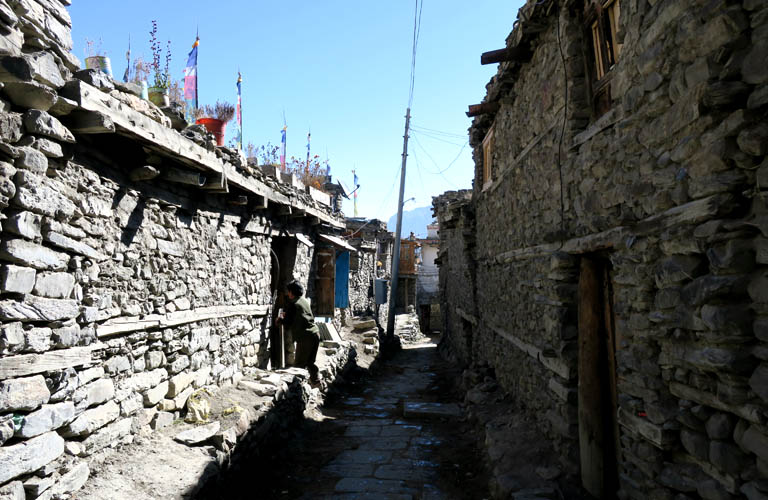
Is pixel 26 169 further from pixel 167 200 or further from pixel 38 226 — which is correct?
pixel 167 200

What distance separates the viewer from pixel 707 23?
7.75 feet

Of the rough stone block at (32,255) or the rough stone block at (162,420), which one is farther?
the rough stone block at (162,420)

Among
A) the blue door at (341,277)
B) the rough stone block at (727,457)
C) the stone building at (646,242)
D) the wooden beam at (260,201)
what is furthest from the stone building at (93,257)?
the blue door at (341,277)

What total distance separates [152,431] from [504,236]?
527 cm

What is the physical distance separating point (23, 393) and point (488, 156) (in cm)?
801

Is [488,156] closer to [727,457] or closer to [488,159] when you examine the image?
[488,159]

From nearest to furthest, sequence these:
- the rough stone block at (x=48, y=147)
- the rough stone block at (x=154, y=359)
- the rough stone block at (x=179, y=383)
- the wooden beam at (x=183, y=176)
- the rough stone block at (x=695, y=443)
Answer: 1. the rough stone block at (x=695, y=443)
2. the rough stone block at (x=48, y=147)
3. the rough stone block at (x=154, y=359)
4. the wooden beam at (x=183, y=176)
5. the rough stone block at (x=179, y=383)

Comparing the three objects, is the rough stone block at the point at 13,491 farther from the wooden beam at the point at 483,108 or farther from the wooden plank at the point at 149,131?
the wooden beam at the point at 483,108

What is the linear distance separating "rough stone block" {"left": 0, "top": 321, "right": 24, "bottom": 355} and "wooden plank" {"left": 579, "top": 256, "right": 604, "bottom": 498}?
14.0ft

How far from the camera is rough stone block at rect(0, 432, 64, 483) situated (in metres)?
2.77

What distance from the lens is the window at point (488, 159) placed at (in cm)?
858

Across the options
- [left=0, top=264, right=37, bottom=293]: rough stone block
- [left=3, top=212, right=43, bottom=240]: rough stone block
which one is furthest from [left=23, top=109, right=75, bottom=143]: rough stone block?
[left=0, top=264, right=37, bottom=293]: rough stone block

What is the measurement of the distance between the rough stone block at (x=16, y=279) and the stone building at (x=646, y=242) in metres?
4.01

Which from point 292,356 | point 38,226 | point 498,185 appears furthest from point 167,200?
point 498,185
